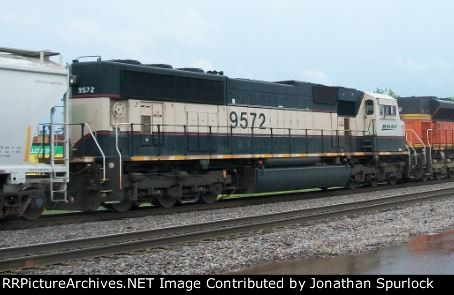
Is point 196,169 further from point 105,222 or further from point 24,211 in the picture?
point 24,211

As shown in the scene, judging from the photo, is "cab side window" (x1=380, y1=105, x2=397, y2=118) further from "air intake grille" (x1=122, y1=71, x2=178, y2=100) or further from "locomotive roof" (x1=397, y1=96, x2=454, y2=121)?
"air intake grille" (x1=122, y1=71, x2=178, y2=100)

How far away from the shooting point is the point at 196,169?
15.3 m

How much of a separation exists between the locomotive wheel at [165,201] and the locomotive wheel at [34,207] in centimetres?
377

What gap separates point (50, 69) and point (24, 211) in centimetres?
281

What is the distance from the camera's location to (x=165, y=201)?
47.8 feet

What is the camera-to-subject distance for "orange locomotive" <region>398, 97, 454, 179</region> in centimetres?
2484

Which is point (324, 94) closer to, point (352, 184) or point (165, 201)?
point (352, 184)

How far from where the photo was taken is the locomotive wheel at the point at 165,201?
14477mm

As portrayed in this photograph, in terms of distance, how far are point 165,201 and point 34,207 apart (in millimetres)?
4370

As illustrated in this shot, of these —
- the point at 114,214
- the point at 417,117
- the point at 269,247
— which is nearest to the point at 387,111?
the point at 417,117

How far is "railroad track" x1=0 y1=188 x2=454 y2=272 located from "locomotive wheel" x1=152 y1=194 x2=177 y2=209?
3.34 metres

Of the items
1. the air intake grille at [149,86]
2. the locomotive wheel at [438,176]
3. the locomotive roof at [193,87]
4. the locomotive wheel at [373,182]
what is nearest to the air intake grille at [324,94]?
the locomotive roof at [193,87]

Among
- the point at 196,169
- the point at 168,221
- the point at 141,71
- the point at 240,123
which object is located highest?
the point at 141,71
